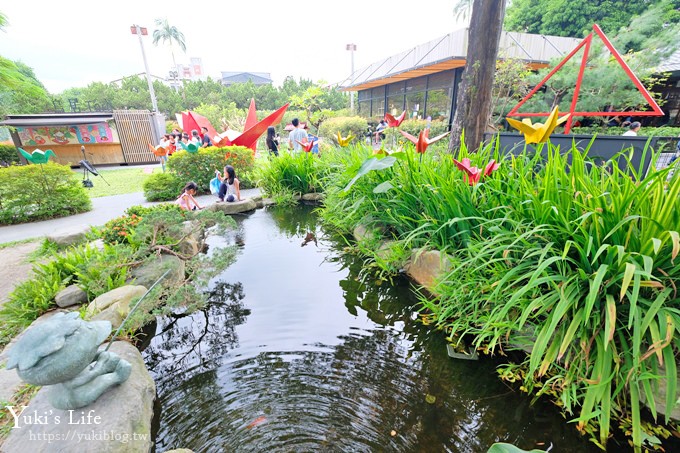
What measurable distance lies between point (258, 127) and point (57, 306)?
846cm

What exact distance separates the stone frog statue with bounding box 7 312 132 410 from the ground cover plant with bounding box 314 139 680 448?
2.03m

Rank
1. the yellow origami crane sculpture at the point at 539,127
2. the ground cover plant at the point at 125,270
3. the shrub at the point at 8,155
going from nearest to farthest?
the yellow origami crane sculpture at the point at 539,127 < the ground cover plant at the point at 125,270 < the shrub at the point at 8,155

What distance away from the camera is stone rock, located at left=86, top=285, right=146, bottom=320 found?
2242mm

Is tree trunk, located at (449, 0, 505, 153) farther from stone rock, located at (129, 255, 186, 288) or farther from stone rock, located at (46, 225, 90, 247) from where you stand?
stone rock, located at (46, 225, 90, 247)

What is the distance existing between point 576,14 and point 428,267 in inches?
885

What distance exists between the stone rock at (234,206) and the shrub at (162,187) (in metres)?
2.17

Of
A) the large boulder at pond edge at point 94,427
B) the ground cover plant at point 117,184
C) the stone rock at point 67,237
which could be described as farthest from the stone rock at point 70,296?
the ground cover plant at point 117,184

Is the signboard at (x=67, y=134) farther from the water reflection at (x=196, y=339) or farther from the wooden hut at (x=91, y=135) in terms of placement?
the water reflection at (x=196, y=339)

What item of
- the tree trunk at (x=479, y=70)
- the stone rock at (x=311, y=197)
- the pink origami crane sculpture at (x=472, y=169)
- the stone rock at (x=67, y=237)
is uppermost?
the tree trunk at (x=479, y=70)

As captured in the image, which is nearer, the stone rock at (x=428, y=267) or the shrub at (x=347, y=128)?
the stone rock at (x=428, y=267)

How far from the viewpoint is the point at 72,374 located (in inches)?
54.8

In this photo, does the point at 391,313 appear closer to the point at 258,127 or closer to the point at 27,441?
the point at 27,441

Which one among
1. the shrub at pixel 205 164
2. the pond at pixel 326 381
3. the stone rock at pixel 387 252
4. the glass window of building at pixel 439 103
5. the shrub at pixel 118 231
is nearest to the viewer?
the pond at pixel 326 381

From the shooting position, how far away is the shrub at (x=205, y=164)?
7.16 metres
